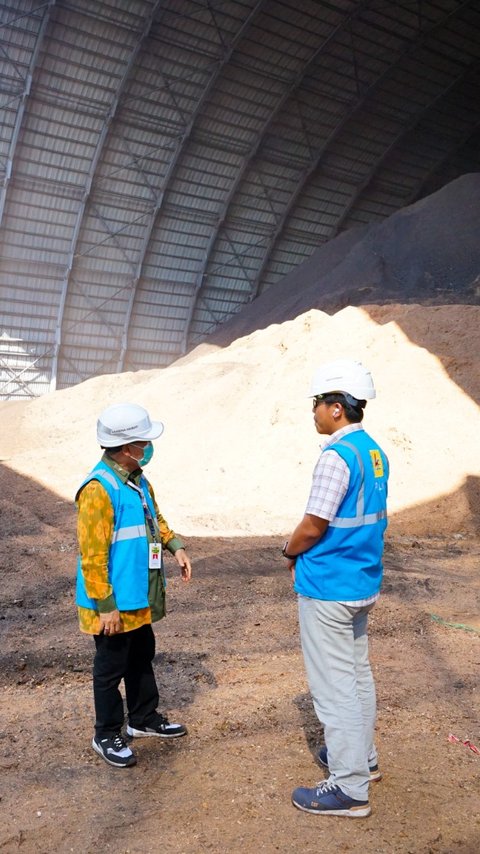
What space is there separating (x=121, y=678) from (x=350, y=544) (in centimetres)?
179

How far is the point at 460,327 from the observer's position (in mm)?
17344

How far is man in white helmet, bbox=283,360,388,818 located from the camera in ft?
12.7

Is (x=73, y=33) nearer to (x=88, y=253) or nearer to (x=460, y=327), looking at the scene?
(x=88, y=253)

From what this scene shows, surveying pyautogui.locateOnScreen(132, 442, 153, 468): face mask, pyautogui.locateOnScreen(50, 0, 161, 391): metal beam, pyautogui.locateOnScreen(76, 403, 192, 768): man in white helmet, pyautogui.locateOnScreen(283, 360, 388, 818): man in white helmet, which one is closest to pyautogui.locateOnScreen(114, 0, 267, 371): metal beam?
pyautogui.locateOnScreen(50, 0, 161, 391): metal beam

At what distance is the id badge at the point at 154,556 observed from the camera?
462 cm

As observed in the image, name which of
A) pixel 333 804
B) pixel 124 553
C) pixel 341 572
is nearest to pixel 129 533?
pixel 124 553

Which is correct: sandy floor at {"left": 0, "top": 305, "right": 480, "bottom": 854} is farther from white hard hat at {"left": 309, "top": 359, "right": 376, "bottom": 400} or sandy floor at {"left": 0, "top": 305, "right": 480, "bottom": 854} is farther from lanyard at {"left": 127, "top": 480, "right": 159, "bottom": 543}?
white hard hat at {"left": 309, "top": 359, "right": 376, "bottom": 400}

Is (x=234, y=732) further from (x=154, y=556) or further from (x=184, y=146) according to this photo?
(x=184, y=146)

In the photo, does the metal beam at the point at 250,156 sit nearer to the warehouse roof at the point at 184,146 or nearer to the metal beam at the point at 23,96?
the warehouse roof at the point at 184,146

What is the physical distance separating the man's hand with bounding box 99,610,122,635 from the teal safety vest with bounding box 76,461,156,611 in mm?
86

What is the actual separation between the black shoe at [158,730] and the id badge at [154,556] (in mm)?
1099

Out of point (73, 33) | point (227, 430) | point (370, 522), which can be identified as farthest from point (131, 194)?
point (370, 522)

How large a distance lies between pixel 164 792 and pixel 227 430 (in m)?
12.5

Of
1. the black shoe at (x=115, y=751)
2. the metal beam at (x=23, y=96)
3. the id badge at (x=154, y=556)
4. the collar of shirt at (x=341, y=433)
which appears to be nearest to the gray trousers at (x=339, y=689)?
the collar of shirt at (x=341, y=433)
